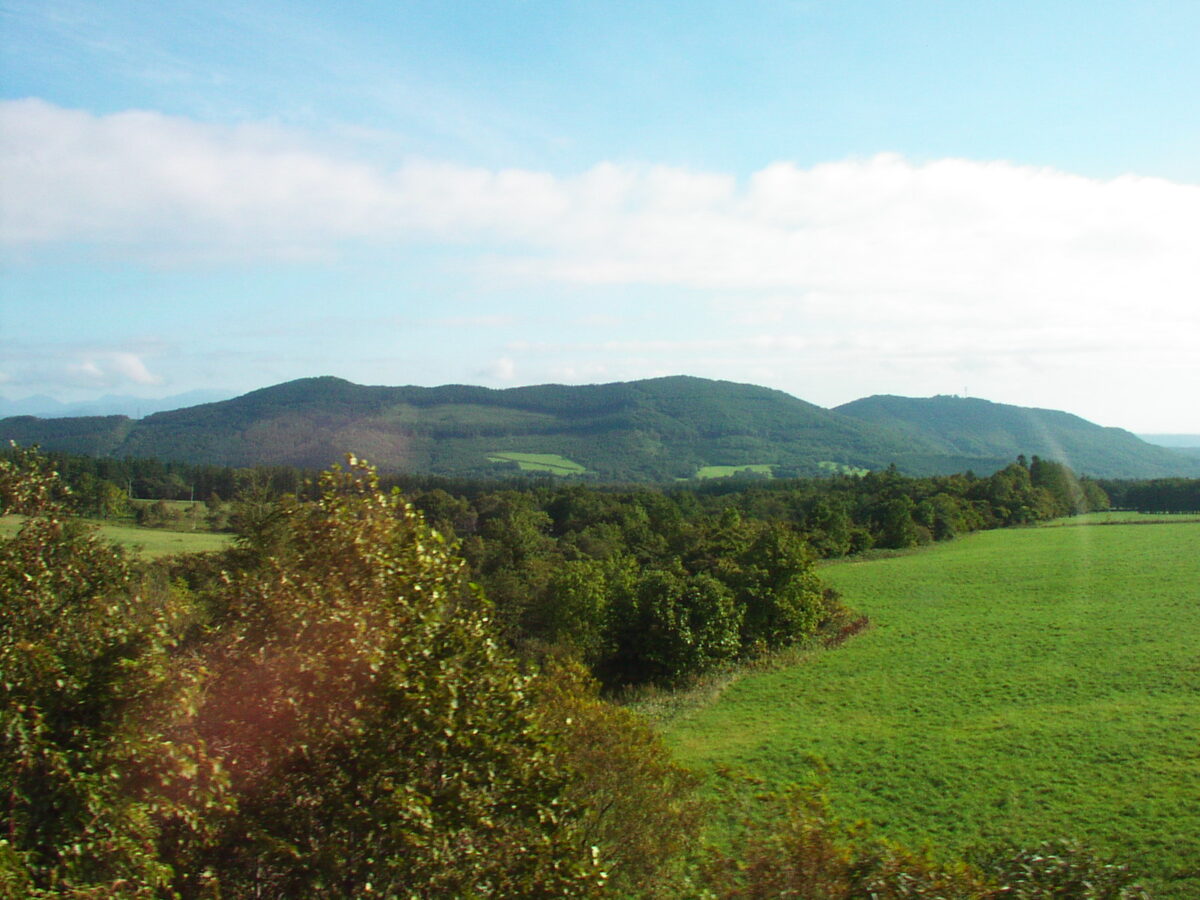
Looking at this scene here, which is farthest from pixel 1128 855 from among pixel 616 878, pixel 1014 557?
pixel 1014 557

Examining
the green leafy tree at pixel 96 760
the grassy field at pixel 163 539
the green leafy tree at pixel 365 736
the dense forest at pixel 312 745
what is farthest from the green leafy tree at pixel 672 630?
the green leafy tree at pixel 96 760

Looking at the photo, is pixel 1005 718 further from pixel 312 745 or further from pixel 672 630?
pixel 312 745

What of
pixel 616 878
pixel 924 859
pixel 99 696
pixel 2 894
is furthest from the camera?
pixel 616 878

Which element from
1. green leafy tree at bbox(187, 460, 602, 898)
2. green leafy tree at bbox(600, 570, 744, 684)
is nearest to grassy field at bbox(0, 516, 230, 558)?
green leafy tree at bbox(600, 570, 744, 684)

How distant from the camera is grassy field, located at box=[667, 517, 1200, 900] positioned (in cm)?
2059

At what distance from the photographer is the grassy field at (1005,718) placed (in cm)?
2059

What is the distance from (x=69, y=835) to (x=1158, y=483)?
484 feet

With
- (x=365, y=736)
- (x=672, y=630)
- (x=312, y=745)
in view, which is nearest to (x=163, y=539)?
(x=672, y=630)

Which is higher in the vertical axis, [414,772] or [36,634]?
[36,634]

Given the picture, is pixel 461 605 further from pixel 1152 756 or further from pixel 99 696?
pixel 1152 756

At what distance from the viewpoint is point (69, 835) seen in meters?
5.90

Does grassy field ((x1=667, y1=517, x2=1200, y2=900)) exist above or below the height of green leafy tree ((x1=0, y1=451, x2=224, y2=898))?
below

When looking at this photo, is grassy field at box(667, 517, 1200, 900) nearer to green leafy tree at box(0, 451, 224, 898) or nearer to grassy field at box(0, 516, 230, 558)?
green leafy tree at box(0, 451, 224, 898)

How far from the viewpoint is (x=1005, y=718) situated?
2998 centimetres
